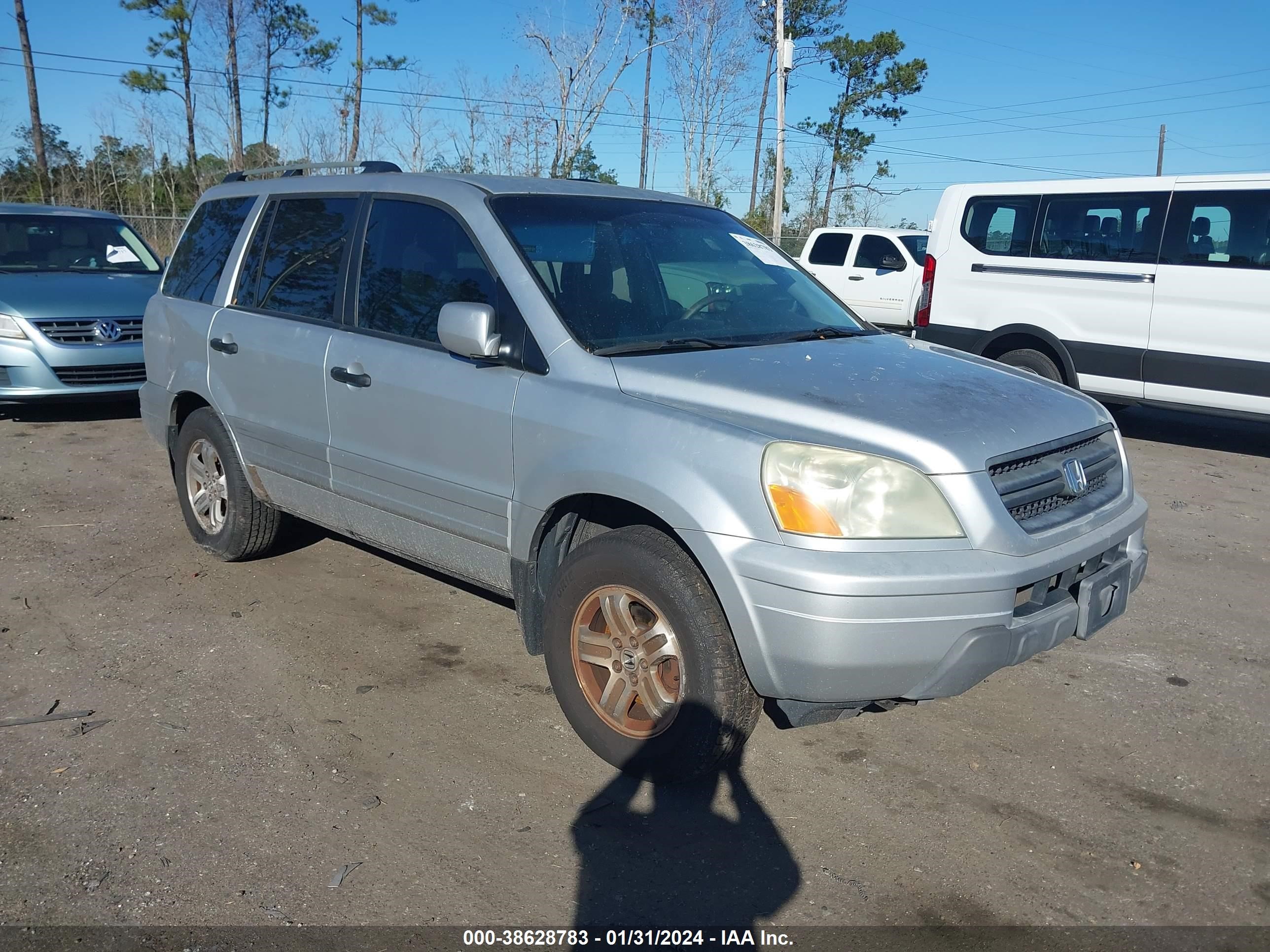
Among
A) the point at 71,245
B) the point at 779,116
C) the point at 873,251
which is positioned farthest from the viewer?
the point at 779,116

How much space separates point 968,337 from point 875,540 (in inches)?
278

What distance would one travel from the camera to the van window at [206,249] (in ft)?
16.9

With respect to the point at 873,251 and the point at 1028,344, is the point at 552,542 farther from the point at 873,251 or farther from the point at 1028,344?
the point at 873,251

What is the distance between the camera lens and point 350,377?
416 centimetres

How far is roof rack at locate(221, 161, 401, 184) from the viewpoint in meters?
4.84

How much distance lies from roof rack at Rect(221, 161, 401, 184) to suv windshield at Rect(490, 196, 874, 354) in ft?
3.68

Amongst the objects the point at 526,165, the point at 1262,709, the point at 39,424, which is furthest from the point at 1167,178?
the point at 526,165

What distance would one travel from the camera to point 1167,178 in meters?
8.43

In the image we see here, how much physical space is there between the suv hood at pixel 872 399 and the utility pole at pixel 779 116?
19385 mm

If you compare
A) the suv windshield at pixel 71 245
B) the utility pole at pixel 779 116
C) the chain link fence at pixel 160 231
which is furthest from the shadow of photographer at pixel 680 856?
the chain link fence at pixel 160 231

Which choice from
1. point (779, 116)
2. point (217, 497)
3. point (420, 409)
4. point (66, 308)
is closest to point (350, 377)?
point (420, 409)

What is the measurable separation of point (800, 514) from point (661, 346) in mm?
983

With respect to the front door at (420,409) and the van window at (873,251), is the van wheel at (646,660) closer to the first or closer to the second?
the front door at (420,409)

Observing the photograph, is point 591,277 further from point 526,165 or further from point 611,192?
point 526,165
